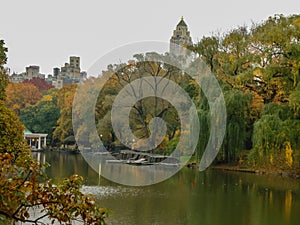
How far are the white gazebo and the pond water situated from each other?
1898 centimetres

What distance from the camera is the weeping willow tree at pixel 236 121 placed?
67.8ft

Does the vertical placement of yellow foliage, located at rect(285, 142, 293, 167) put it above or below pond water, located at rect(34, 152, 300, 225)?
above

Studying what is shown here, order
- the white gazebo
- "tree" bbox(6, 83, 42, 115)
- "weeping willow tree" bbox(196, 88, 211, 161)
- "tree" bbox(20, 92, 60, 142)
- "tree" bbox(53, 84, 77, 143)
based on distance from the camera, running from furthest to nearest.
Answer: "tree" bbox(6, 83, 42, 115) < "tree" bbox(20, 92, 60, 142) < the white gazebo < "tree" bbox(53, 84, 77, 143) < "weeping willow tree" bbox(196, 88, 211, 161)

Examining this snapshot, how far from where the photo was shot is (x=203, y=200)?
12.6 m

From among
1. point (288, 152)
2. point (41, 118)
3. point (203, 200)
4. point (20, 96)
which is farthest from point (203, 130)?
point (20, 96)

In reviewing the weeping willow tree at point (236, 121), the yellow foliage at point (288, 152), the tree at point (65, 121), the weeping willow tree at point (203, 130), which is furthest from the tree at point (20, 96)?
the yellow foliage at point (288, 152)

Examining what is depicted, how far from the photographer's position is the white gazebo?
3697 centimetres

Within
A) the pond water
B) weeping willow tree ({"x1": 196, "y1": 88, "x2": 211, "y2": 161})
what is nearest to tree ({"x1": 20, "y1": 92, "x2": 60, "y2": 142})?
weeping willow tree ({"x1": 196, "y1": 88, "x2": 211, "y2": 161})

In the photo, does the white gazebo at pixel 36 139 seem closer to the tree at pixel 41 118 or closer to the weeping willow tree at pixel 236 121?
the tree at pixel 41 118

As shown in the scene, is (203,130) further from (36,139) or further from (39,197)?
(36,139)

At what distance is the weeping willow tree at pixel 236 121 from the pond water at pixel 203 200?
2.45 m

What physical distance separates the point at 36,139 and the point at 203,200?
28284 mm

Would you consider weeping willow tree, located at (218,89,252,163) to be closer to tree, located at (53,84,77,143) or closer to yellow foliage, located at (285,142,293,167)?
yellow foliage, located at (285,142,293,167)

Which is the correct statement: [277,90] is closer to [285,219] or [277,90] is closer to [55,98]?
[285,219]
